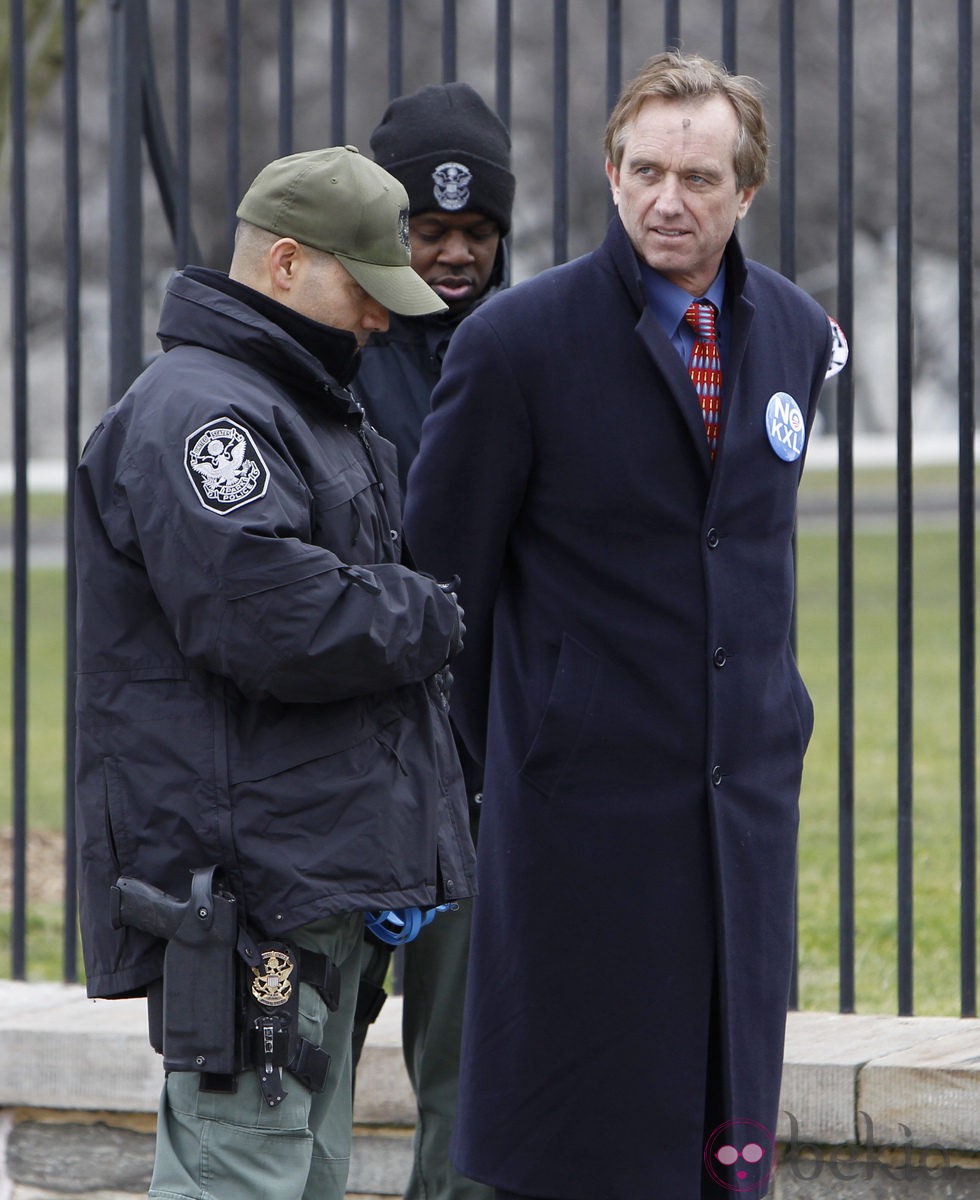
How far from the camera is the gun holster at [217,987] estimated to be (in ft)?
7.47

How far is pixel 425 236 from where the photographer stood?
319 cm

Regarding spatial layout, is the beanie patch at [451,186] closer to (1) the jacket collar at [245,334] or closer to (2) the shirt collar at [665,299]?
(2) the shirt collar at [665,299]

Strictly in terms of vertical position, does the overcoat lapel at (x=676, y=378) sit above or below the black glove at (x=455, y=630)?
above

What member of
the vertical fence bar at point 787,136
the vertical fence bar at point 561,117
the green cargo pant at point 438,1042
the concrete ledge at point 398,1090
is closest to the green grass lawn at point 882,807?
the concrete ledge at point 398,1090

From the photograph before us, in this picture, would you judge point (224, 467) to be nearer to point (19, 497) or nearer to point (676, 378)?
point (676, 378)

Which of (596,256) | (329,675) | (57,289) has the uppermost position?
(57,289)

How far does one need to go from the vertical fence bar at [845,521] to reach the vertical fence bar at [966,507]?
203 mm

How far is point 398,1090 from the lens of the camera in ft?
11.0

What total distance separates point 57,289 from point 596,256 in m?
23.5

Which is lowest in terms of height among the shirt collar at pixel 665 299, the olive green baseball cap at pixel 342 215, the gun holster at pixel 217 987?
the gun holster at pixel 217 987

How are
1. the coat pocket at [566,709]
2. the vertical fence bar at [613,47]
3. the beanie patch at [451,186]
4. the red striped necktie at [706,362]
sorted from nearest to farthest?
1. the coat pocket at [566,709]
2. the red striped necktie at [706,362]
3. the beanie patch at [451,186]
4. the vertical fence bar at [613,47]

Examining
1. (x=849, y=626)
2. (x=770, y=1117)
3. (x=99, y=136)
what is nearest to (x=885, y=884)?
(x=849, y=626)

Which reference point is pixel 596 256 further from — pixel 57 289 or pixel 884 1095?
A: pixel 57 289

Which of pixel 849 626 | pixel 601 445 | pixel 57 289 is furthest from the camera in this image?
pixel 57 289
